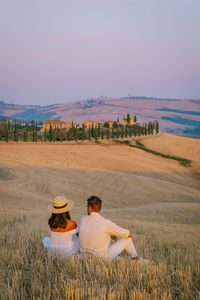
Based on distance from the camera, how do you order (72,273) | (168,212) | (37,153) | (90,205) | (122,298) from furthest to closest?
(37,153), (168,212), (90,205), (72,273), (122,298)

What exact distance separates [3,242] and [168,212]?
52.3 feet

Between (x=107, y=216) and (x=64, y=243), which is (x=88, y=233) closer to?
(x=64, y=243)

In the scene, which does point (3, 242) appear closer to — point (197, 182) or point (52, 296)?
point (52, 296)

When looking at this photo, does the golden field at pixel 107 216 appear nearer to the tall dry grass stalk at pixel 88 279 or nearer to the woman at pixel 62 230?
the tall dry grass stalk at pixel 88 279

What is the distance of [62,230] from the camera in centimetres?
490

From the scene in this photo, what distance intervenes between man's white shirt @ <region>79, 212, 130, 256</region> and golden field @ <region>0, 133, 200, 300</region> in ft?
0.81

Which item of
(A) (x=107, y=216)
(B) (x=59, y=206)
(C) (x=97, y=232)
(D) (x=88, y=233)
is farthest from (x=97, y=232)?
(A) (x=107, y=216)

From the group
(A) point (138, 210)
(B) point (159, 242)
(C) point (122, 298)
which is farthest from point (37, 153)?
(C) point (122, 298)

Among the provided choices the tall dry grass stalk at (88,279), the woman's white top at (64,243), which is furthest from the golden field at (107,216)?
the woman's white top at (64,243)

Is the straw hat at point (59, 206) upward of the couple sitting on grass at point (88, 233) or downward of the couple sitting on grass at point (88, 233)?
upward

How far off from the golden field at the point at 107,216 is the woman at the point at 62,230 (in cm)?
28

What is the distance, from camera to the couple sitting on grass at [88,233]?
182 inches

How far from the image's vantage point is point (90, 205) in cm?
465

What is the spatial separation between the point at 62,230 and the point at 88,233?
1.85 feet
